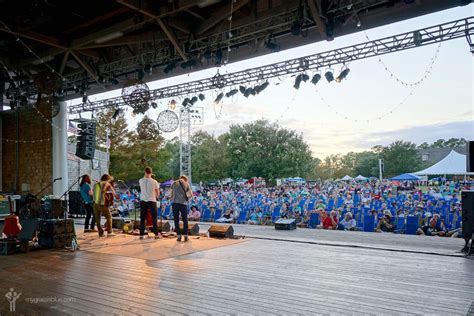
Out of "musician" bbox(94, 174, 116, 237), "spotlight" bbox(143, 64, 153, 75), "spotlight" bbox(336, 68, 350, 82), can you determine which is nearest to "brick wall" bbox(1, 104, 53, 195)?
"spotlight" bbox(143, 64, 153, 75)

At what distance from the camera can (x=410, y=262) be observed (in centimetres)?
514

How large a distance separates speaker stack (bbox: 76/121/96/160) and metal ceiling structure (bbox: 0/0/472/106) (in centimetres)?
179

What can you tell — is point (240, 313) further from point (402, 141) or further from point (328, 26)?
point (402, 141)

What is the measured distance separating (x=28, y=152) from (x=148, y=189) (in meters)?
7.99

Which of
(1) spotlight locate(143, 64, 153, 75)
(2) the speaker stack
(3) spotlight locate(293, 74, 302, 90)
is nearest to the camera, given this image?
(3) spotlight locate(293, 74, 302, 90)

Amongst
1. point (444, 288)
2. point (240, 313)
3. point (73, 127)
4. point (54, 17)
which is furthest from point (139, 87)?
point (73, 127)

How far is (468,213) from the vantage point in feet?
18.5

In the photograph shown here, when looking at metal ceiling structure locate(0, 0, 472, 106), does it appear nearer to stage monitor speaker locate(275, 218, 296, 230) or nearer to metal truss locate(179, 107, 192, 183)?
stage monitor speaker locate(275, 218, 296, 230)

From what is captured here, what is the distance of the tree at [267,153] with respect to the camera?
115ft

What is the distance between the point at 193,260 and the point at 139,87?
391cm

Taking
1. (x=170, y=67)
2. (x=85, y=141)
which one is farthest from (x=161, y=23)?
(x=85, y=141)

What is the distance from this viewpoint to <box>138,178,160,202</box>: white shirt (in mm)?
7371

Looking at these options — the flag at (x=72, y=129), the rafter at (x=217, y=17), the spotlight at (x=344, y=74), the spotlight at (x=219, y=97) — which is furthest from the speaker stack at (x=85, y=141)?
the spotlight at (x=344, y=74)

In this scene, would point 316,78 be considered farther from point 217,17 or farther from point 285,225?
point 285,225
